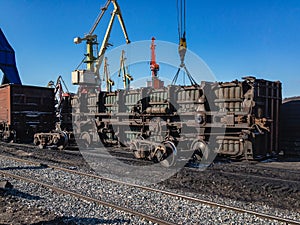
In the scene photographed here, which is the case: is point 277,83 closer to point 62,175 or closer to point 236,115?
point 236,115

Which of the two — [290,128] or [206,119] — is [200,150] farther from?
[290,128]

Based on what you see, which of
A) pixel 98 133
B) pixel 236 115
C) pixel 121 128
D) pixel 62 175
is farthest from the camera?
pixel 98 133

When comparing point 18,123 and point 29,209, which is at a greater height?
point 18,123

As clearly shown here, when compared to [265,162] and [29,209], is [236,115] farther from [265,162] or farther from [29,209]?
[29,209]

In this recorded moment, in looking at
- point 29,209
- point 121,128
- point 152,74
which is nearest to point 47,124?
point 121,128

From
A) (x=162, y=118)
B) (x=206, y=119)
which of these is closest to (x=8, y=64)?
(x=162, y=118)

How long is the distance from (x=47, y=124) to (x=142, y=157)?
10053 millimetres

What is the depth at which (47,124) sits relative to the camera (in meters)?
19.8

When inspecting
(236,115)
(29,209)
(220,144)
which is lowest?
(29,209)

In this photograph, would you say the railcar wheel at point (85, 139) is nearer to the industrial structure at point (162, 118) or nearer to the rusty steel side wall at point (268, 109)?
the industrial structure at point (162, 118)

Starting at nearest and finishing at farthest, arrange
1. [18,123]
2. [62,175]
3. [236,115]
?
1. [62,175]
2. [236,115]
3. [18,123]

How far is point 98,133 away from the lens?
55.6ft

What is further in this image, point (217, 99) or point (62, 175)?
point (217, 99)

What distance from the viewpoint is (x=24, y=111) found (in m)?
18.9
